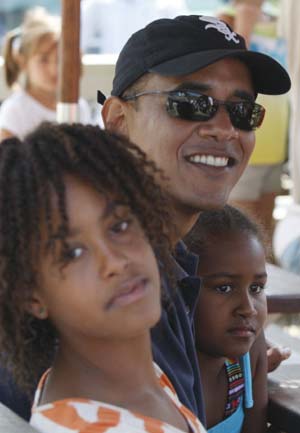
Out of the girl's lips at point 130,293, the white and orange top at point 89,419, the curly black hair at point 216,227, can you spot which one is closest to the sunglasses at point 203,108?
the curly black hair at point 216,227

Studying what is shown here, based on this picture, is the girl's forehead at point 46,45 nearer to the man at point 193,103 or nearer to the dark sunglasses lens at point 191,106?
the man at point 193,103

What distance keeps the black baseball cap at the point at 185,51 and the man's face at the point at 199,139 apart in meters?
0.04

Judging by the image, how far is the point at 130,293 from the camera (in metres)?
1.47

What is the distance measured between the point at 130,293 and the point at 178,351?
467mm

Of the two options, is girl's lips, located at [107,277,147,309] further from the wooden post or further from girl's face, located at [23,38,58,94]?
girl's face, located at [23,38,58,94]

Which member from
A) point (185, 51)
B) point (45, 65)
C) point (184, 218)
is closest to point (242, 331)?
point (184, 218)

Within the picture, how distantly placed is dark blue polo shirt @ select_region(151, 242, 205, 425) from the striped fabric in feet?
0.92

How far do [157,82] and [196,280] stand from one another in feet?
1.54

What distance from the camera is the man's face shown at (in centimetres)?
214

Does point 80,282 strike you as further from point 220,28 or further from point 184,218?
point 220,28

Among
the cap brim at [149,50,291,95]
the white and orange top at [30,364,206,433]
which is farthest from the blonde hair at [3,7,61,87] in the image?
the white and orange top at [30,364,206,433]

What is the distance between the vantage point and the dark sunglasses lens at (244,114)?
7.05 feet

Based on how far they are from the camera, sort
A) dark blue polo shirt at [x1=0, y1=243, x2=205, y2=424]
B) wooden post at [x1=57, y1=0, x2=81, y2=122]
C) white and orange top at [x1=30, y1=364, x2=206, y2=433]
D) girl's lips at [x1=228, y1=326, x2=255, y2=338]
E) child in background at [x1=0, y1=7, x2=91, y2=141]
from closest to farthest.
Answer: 1. white and orange top at [x1=30, y1=364, x2=206, y2=433]
2. dark blue polo shirt at [x1=0, y1=243, x2=205, y2=424]
3. girl's lips at [x1=228, y1=326, x2=255, y2=338]
4. wooden post at [x1=57, y1=0, x2=81, y2=122]
5. child in background at [x1=0, y1=7, x2=91, y2=141]

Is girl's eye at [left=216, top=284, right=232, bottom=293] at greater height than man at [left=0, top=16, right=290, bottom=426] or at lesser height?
lesser
